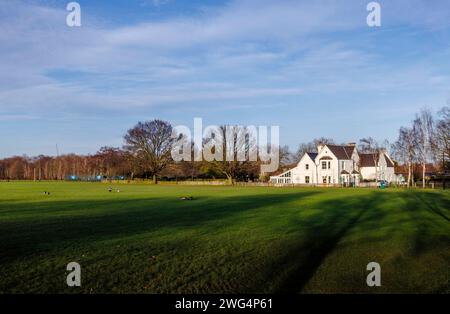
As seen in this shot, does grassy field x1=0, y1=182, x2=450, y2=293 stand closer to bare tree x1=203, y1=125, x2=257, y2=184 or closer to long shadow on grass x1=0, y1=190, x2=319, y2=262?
long shadow on grass x1=0, y1=190, x2=319, y2=262

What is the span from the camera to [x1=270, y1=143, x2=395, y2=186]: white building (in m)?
99.6

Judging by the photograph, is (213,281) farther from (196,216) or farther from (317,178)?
(317,178)

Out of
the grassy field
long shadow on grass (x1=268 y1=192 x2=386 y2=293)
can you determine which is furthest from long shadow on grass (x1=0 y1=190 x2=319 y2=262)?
long shadow on grass (x1=268 y1=192 x2=386 y2=293)

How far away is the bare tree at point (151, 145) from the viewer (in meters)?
106

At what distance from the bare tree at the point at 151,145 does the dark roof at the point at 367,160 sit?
158 feet

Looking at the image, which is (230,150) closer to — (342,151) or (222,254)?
(342,151)

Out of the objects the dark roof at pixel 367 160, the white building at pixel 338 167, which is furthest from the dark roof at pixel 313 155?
the dark roof at pixel 367 160

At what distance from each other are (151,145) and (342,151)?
46.0m

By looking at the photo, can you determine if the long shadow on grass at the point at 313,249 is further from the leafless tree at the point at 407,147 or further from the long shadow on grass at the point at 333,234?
the leafless tree at the point at 407,147

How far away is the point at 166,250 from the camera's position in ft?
44.6

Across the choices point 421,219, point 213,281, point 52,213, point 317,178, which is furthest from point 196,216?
point 317,178

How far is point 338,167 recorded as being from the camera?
98.8 meters

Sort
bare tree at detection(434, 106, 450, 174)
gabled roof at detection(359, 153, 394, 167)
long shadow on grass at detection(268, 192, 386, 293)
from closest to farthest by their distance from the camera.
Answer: long shadow on grass at detection(268, 192, 386, 293)
bare tree at detection(434, 106, 450, 174)
gabled roof at detection(359, 153, 394, 167)

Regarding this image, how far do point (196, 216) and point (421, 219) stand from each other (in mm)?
11919
